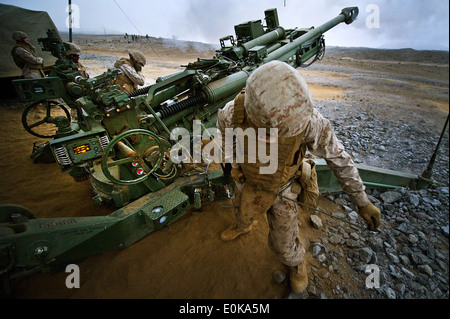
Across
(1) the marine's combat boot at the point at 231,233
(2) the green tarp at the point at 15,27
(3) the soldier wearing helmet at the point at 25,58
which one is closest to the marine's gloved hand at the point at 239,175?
→ (1) the marine's combat boot at the point at 231,233

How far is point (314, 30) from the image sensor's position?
5.55 m

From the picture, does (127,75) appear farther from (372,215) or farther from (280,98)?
(372,215)

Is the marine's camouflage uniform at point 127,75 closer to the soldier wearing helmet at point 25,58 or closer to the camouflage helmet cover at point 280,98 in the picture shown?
the soldier wearing helmet at point 25,58

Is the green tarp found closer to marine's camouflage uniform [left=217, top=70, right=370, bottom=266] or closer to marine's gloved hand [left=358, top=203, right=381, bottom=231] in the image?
marine's camouflage uniform [left=217, top=70, right=370, bottom=266]

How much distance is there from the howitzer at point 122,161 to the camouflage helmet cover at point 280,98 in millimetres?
1290

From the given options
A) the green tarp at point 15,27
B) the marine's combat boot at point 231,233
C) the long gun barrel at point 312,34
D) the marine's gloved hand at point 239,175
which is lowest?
the marine's combat boot at point 231,233

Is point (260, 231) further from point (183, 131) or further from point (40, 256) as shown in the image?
point (40, 256)

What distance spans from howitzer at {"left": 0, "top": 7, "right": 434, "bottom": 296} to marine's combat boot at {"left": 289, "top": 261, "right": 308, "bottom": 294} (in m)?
1.28

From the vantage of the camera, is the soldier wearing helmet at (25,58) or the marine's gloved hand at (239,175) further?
the soldier wearing helmet at (25,58)

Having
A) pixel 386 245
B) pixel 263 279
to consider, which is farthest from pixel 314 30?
pixel 263 279

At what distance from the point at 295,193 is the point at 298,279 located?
0.92m

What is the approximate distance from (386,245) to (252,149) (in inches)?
85.4

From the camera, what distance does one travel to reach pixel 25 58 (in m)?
5.95

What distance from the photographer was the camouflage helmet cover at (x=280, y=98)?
135cm
